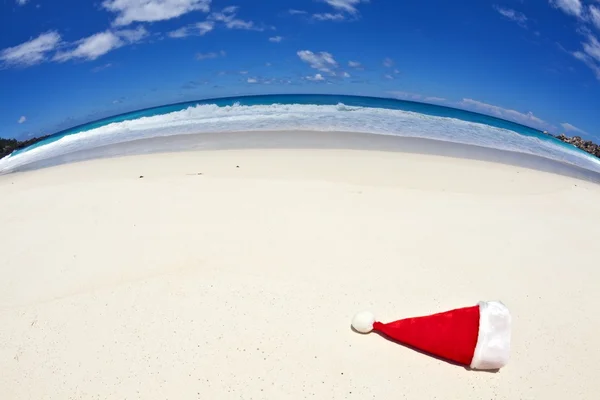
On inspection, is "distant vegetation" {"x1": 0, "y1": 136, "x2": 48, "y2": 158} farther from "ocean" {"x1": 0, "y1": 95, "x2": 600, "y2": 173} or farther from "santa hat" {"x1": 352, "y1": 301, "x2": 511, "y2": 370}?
"santa hat" {"x1": 352, "y1": 301, "x2": 511, "y2": 370}

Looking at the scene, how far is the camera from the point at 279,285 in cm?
309

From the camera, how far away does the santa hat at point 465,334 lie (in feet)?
7.59

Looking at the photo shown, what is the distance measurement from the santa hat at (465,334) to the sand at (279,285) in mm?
82

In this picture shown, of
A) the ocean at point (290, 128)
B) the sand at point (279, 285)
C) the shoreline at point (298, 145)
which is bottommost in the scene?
the ocean at point (290, 128)

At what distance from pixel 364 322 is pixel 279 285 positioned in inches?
30.8

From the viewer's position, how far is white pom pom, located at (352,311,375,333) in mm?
2572

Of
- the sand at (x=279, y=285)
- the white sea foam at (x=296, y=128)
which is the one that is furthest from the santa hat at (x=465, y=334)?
the white sea foam at (x=296, y=128)

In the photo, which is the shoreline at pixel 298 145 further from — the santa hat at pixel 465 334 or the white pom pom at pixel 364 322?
the santa hat at pixel 465 334

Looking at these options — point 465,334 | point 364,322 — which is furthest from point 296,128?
point 465,334

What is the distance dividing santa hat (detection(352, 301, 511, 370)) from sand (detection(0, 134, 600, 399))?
0.08m

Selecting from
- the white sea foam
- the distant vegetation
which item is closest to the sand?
the white sea foam

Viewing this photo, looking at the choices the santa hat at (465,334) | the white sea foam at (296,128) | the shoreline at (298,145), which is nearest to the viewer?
the santa hat at (465,334)

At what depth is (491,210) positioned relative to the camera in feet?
16.2

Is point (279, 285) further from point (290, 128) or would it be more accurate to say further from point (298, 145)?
point (290, 128)
